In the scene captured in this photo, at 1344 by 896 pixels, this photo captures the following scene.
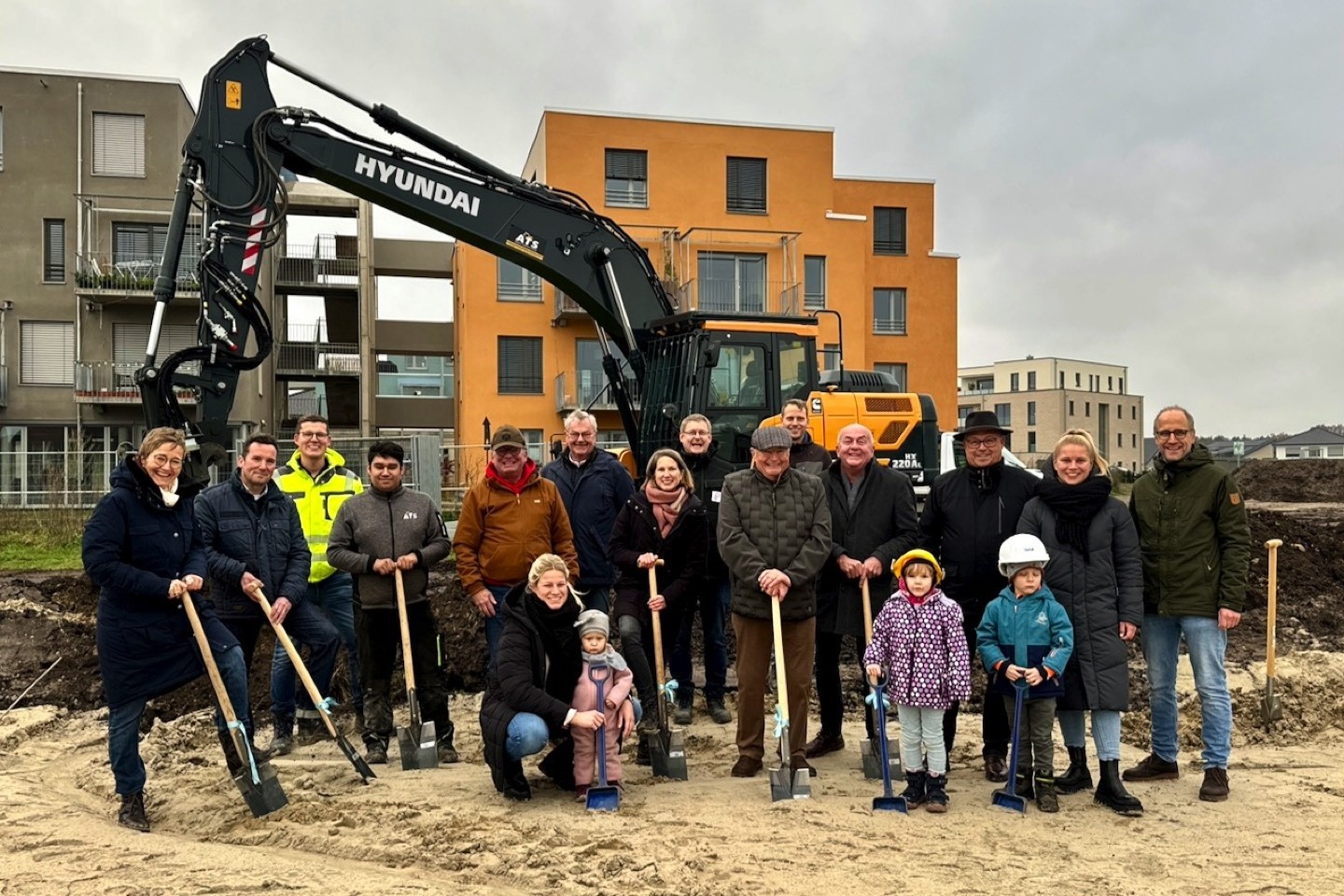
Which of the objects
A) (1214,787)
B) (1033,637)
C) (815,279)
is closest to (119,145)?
(815,279)

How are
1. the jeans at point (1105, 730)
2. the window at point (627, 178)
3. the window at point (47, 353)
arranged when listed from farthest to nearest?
the window at point (627, 178)
the window at point (47, 353)
the jeans at point (1105, 730)

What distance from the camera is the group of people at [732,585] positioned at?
5.21m

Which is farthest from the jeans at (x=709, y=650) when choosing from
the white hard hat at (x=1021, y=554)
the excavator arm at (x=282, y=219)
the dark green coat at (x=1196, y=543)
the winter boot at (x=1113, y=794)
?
the excavator arm at (x=282, y=219)


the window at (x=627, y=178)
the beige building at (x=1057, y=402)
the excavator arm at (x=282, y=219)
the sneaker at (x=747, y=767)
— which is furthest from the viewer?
the beige building at (x=1057, y=402)

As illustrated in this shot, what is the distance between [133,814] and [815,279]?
25807 millimetres

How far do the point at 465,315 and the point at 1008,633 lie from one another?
23805 mm

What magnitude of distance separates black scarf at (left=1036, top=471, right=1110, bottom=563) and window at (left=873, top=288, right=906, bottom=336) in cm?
2708

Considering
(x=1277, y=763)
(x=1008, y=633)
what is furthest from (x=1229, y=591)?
(x=1277, y=763)

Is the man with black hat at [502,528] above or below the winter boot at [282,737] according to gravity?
above

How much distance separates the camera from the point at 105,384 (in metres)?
26.8

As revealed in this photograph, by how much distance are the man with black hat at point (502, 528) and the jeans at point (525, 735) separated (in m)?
0.92

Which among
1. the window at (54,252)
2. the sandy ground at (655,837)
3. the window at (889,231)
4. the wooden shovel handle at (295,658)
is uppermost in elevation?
the window at (889,231)

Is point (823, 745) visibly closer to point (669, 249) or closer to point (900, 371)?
point (669, 249)

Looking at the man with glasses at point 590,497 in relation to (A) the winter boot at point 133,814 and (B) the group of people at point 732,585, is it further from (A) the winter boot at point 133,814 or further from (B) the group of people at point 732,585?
(A) the winter boot at point 133,814
